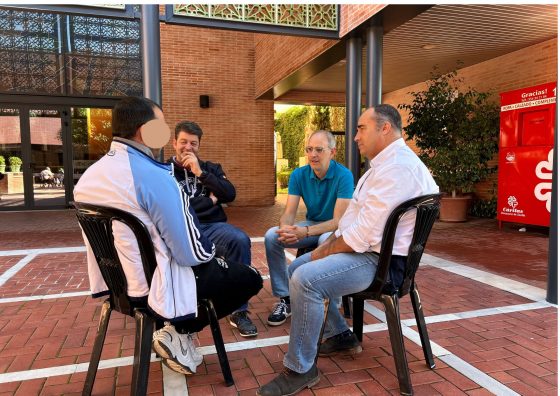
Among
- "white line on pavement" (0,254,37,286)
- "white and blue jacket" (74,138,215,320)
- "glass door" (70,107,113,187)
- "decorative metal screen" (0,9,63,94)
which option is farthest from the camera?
"glass door" (70,107,113,187)

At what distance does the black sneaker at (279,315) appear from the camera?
2.96 metres

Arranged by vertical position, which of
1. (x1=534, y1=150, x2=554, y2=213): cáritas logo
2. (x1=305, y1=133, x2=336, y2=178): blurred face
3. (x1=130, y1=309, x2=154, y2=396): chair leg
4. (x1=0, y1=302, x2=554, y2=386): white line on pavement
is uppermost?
(x1=305, y1=133, x2=336, y2=178): blurred face

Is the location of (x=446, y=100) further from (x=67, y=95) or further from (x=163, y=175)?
(x=67, y=95)

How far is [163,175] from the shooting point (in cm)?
176

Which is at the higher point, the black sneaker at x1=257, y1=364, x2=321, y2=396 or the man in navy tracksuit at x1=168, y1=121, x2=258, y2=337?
the man in navy tracksuit at x1=168, y1=121, x2=258, y2=337

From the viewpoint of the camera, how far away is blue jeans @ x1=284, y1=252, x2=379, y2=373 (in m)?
2.01

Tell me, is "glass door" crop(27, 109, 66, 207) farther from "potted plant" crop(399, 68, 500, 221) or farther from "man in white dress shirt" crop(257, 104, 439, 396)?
"man in white dress shirt" crop(257, 104, 439, 396)

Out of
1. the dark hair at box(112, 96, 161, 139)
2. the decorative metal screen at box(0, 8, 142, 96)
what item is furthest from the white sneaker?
the decorative metal screen at box(0, 8, 142, 96)

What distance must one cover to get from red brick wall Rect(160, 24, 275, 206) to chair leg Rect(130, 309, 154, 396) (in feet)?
30.8

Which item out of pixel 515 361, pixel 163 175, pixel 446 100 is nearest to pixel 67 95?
pixel 446 100

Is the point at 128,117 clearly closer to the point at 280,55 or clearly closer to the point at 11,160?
the point at 280,55

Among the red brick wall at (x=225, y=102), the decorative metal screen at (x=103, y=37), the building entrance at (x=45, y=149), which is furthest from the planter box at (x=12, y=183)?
the red brick wall at (x=225, y=102)

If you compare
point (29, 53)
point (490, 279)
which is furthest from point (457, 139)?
point (29, 53)

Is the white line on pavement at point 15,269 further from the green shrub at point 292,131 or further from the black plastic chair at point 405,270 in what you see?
the green shrub at point 292,131
